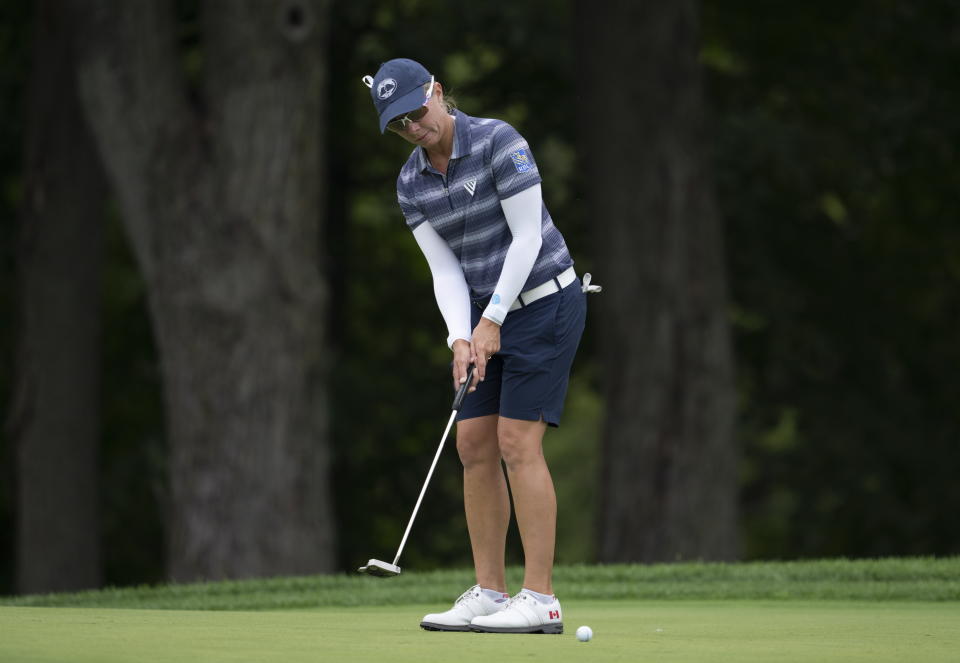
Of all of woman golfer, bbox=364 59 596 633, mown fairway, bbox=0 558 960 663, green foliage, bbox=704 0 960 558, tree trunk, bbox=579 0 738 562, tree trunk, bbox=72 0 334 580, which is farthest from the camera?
green foliage, bbox=704 0 960 558

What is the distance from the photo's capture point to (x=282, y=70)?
11.5 m

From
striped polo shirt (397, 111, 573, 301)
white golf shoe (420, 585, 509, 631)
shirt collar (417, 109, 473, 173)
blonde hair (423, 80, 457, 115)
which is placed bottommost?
white golf shoe (420, 585, 509, 631)

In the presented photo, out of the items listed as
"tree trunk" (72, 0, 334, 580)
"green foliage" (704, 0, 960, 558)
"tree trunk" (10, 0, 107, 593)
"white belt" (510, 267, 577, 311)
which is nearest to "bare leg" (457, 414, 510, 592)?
"white belt" (510, 267, 577, 311)

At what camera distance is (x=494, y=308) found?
5566 millimetres

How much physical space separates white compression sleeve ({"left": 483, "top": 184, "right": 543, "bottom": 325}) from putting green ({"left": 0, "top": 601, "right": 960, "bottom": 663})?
1.05m

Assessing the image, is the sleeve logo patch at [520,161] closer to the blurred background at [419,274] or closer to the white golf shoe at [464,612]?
the white golf shoe at [464,612]

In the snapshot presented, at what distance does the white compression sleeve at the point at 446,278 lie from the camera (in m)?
5.82

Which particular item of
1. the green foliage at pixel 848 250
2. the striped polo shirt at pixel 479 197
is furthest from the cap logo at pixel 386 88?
the green foliage at pixel 848 250

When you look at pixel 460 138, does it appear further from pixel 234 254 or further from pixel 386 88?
pixel 234 254

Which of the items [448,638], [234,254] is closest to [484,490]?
[448,638]

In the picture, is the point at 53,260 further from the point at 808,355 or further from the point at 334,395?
the point at 808,355

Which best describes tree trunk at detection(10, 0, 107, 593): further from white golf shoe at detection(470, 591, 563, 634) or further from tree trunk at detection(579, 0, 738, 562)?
white golf shoe at detection(470, 591, 563, 634)

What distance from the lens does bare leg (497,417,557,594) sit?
222 inches

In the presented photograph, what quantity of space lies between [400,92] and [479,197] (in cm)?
43
